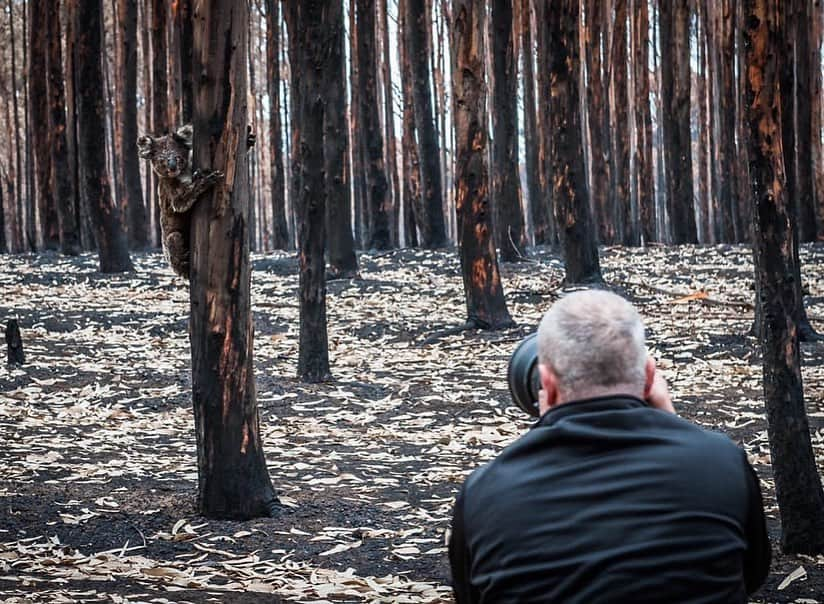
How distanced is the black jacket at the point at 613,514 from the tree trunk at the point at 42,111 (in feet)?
66.3

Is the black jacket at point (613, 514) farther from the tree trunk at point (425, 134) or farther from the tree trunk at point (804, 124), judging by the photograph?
the tree trunk at point (425, 134)

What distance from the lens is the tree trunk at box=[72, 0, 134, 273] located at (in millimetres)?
17094

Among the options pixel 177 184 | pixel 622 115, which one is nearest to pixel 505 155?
pixel 622 115

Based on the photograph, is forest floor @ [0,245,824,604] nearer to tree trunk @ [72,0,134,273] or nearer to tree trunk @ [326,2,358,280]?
tree trunk @ [326,2,358,280]

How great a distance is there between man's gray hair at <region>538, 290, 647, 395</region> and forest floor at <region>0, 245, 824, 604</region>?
274cm

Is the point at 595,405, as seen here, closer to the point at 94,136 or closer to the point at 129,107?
the point at 94,136

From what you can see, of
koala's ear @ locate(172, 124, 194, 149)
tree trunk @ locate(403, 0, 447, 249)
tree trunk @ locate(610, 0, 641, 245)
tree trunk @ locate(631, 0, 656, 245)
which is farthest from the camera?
tree trunk @ locate(631, 0, 656, 245)

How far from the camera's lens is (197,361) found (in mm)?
6016

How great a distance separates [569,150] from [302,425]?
7188 millimetres

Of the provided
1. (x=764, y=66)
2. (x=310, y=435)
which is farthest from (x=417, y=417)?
(x=764, y=66)

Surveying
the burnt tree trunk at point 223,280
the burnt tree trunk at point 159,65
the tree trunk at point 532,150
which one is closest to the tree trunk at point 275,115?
the burnt tree trunk at point 159,65

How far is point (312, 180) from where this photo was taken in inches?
380

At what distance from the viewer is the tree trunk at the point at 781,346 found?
16.6ft

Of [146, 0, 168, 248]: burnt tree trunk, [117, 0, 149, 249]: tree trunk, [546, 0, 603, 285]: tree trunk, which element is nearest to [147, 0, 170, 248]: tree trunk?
[146, 0, 168, 248]: burnt tree trunk
